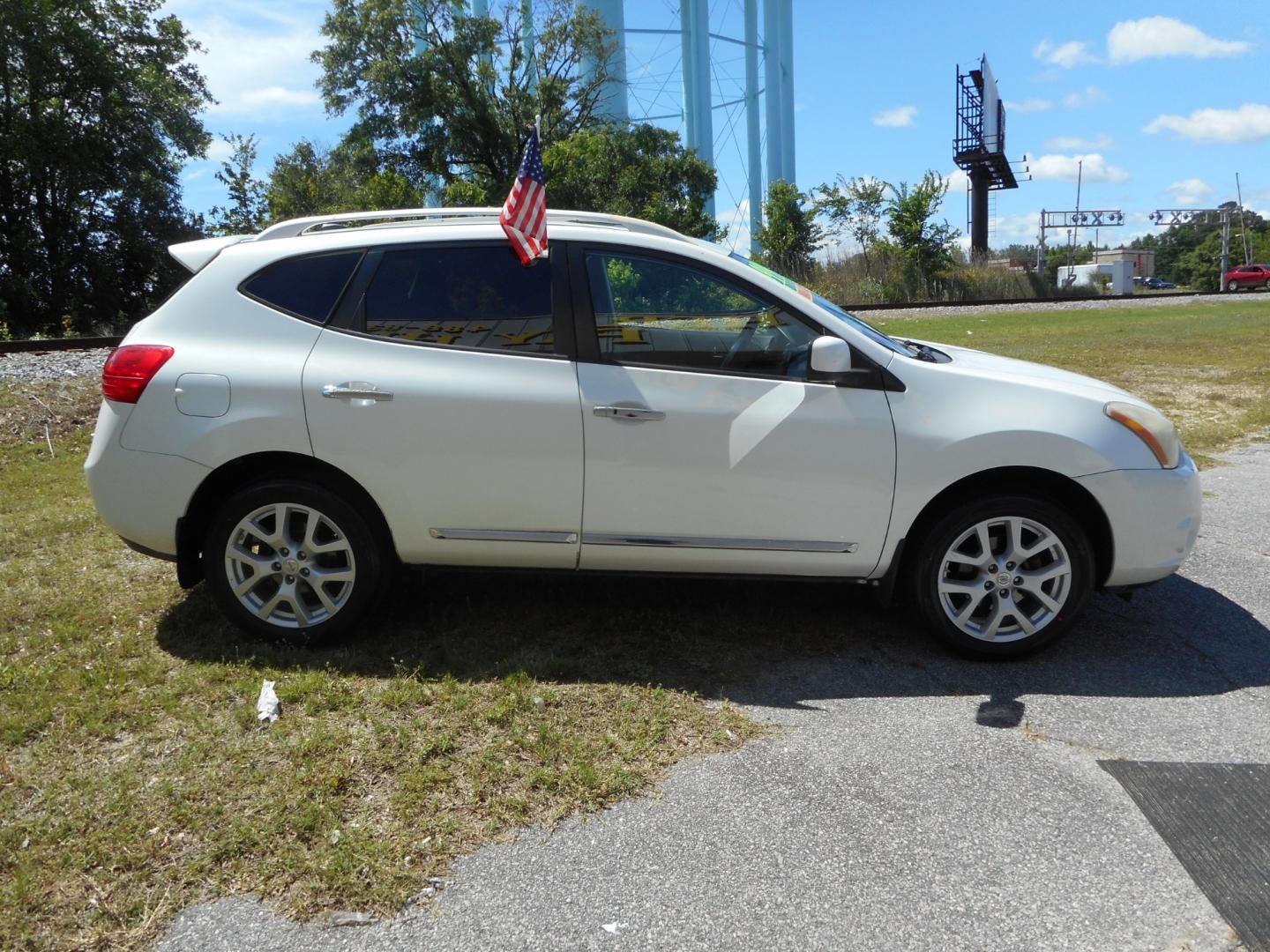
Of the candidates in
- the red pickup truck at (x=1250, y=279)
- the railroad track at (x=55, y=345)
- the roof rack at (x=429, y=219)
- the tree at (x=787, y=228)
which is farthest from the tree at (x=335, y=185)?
the red pickup truck at (x=1250, y=279)

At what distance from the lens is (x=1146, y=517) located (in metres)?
4.31

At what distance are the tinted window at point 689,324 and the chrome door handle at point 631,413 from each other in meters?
0.22

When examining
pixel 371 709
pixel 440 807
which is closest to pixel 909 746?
pixel 440 807

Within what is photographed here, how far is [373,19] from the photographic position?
38500 millimetres

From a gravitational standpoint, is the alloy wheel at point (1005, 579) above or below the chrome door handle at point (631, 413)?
below

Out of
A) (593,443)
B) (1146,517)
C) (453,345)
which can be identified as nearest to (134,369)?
(453,345)

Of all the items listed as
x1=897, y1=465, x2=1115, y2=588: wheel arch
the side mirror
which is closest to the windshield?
the side mirror

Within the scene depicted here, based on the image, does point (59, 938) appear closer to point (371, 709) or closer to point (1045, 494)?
point (371, 709)

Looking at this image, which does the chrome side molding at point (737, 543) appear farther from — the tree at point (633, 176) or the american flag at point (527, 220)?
the tree at point (633, 176)

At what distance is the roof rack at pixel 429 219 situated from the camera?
15.5 ft

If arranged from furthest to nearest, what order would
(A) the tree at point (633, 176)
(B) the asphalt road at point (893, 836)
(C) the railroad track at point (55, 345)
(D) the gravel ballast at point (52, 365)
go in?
(A) the tree at point (633, 176), (C) the railroad track at point (55, 345), (D) the gravel ballast at point (52, 365), (B) the asphalt road at point (893, 836)

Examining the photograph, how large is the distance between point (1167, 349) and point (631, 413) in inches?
598

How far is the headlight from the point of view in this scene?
4336mm

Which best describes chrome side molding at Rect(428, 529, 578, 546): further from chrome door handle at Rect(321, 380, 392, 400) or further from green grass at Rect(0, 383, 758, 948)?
chrome door handle at Rect(321, 380, 392, 400)
